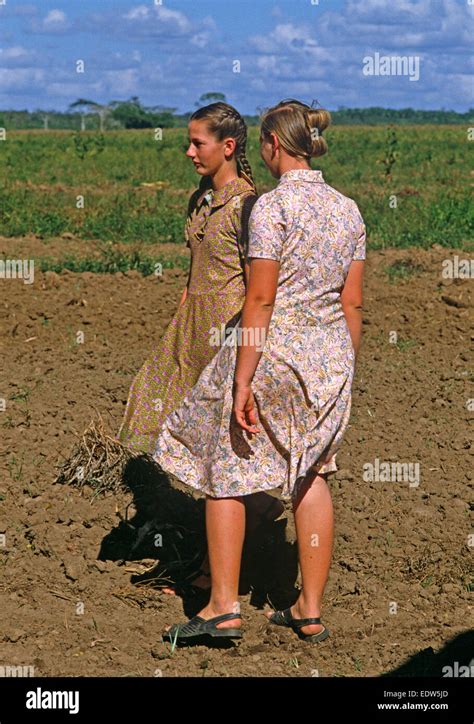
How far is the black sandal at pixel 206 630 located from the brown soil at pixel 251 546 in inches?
2.6

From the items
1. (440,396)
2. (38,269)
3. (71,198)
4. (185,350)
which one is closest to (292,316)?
(185,350)

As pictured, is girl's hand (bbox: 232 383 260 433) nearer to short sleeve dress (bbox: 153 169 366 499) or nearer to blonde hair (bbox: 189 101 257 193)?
short sleeve dress (bbox: 153 169 366 499)

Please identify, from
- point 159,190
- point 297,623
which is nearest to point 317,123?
point 297,623

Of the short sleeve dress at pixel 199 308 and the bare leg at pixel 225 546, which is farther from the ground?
the short sleeve dress at pixel 199 308

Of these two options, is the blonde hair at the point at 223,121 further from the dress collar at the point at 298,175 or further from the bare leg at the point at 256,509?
the bare leg at the point at 256,509

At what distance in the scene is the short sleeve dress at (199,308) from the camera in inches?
150

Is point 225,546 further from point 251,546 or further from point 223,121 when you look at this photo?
point 223,121

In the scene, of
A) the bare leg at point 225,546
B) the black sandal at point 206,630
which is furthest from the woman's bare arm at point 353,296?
the black sandal at point 206,630

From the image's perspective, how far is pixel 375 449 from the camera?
17.8 ft

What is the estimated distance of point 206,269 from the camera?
3.87 metres

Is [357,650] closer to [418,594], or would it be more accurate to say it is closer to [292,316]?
[418,594]

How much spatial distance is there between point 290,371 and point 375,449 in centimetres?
206

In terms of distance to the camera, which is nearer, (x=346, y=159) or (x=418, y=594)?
(x=418, y=594)

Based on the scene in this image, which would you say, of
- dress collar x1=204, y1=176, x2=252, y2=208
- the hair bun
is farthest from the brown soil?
the hair bun
